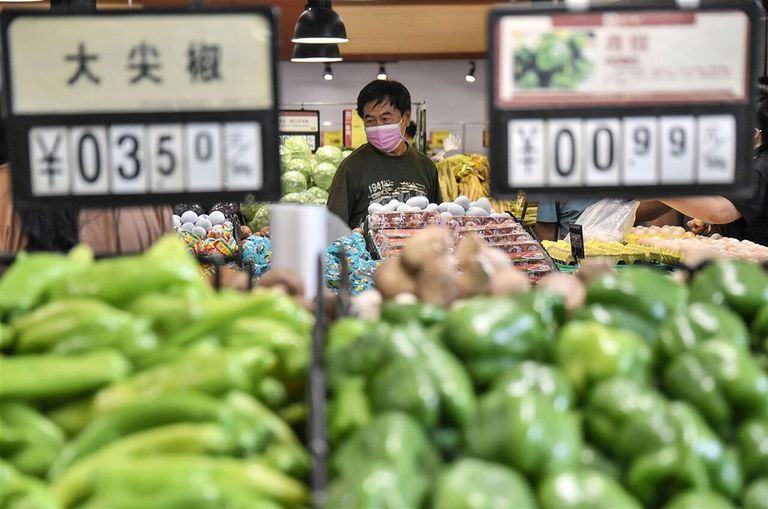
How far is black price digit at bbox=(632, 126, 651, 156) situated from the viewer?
1.97m

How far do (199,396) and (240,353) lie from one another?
95mm

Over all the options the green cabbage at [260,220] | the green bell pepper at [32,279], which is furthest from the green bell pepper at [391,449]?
the green cabbage at [260,220]

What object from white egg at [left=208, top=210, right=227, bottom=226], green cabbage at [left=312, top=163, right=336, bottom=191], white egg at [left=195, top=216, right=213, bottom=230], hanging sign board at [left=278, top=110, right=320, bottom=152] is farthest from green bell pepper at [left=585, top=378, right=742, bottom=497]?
hanging sign board at [left=278, top=110, right=320, bottom=152]

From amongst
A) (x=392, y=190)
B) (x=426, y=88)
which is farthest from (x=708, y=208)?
(x=426, y=88)

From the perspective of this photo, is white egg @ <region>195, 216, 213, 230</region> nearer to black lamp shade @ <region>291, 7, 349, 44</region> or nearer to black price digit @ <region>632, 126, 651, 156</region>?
black lamp shade @ <region>291, 7, 349, 44</region>

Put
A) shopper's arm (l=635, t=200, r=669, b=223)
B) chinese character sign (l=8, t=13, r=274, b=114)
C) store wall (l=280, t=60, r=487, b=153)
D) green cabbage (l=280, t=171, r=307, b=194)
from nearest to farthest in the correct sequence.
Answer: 1. chinese character sign (l=8, t=13, r=274, b=114)
2. shopper's arm (l=635, t=200, r=669, b=223)
3. green cabbage (l=280, t=171, r=307, b=194)
4. store wall (l=280, t=60, r=487, b=153)

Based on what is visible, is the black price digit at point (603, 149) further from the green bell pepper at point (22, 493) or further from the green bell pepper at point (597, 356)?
the green bell pepper at point (22, 493)

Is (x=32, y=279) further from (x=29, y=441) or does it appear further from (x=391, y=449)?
(x=391, y=449)

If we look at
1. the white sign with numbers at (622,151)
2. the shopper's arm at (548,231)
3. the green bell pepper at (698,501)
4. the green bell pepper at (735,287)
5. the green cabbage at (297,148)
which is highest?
the white sign with numbers at (622,151)

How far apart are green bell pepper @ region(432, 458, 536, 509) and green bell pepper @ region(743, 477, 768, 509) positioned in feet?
0.93

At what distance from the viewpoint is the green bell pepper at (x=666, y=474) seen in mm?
1227

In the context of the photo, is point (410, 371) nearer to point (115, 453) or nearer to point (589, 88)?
point (115, 453)

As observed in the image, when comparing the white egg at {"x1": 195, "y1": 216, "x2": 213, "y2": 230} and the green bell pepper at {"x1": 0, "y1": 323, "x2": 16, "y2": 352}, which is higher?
the green bell pepper at {"x1": 0, "y1": 323, "x2": 16, "y2": 352}

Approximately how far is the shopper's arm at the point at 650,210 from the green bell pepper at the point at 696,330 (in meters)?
5.99
